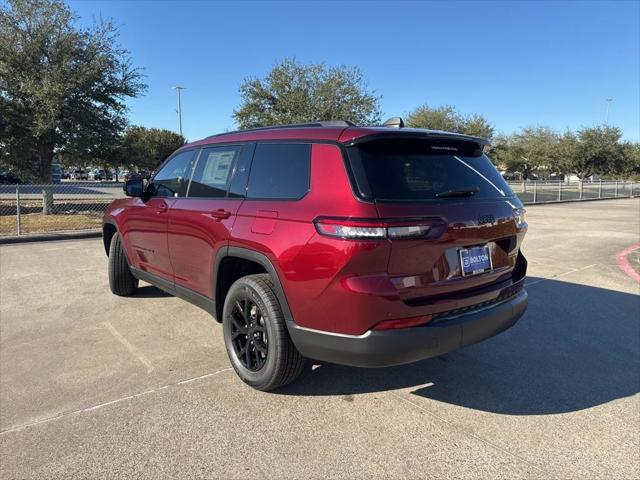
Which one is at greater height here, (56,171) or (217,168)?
(56,171)

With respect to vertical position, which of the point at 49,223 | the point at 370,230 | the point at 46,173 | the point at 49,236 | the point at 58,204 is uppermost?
the point at 46,173

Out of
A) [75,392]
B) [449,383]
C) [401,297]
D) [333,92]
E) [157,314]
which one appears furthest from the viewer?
[333,92]

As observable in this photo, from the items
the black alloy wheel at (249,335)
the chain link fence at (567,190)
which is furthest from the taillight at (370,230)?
the chain link fence at (567,190)

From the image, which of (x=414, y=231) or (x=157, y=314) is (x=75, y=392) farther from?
(x=414, y=231)

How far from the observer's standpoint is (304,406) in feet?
10.6

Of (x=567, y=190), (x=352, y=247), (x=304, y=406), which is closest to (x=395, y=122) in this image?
(x=352, y=247)

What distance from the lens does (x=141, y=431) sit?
289 centimetres

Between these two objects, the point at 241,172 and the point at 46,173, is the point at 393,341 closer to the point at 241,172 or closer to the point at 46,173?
the point at 241,172

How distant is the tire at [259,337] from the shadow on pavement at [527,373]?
0.27m

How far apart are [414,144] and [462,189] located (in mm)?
423

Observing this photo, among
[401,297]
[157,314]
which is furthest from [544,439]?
[157,314]

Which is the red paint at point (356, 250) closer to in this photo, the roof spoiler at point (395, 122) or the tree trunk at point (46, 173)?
the roof spoiler at point (395, 122)

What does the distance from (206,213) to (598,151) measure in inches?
1699

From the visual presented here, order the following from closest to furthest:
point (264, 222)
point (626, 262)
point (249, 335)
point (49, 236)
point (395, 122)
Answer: point (264, 222), point (249, 335), point (395, 122), point (626, 262), point (49, 236)
